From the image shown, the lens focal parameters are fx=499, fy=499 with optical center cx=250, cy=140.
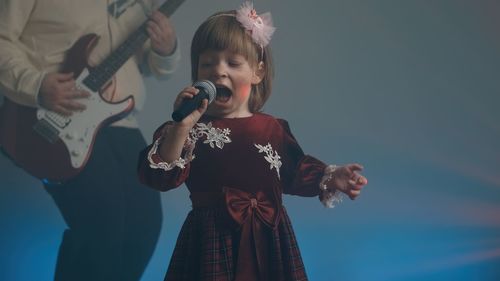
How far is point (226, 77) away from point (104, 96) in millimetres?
Answer: 501

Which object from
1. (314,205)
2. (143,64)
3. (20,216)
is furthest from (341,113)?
(20,216)

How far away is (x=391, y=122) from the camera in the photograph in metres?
1.51

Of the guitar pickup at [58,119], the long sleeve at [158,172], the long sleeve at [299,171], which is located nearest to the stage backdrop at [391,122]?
the guitar pickup at [58,119]

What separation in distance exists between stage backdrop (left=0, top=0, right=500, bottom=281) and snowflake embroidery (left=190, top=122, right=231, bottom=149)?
0.42 metres

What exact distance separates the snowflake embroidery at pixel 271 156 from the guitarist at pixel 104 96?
45 centimetres

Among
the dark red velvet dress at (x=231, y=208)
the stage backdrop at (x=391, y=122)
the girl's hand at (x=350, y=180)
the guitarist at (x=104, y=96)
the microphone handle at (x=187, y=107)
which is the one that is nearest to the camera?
the microphone handle at (x=187, y=107)

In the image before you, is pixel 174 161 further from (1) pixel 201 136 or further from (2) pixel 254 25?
(2) pixel 254 25

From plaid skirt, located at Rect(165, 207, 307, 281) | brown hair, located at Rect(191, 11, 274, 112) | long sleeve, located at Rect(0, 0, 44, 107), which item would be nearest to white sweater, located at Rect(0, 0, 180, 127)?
long sleeve, located at Rect(0, 0, 44, 107)

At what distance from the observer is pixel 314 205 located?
1.39 meters

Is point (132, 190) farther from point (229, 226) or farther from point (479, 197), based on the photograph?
point (479, 197)

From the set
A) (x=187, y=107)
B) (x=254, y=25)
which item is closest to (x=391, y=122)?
(x=254, y=25)

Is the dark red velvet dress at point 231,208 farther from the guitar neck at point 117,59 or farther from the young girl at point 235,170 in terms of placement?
the guitar neck at point 117,59

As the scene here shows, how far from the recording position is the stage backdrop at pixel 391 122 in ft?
4.55

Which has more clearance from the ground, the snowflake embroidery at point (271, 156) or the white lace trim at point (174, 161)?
the snowflake embroidery at point (271, 156)
